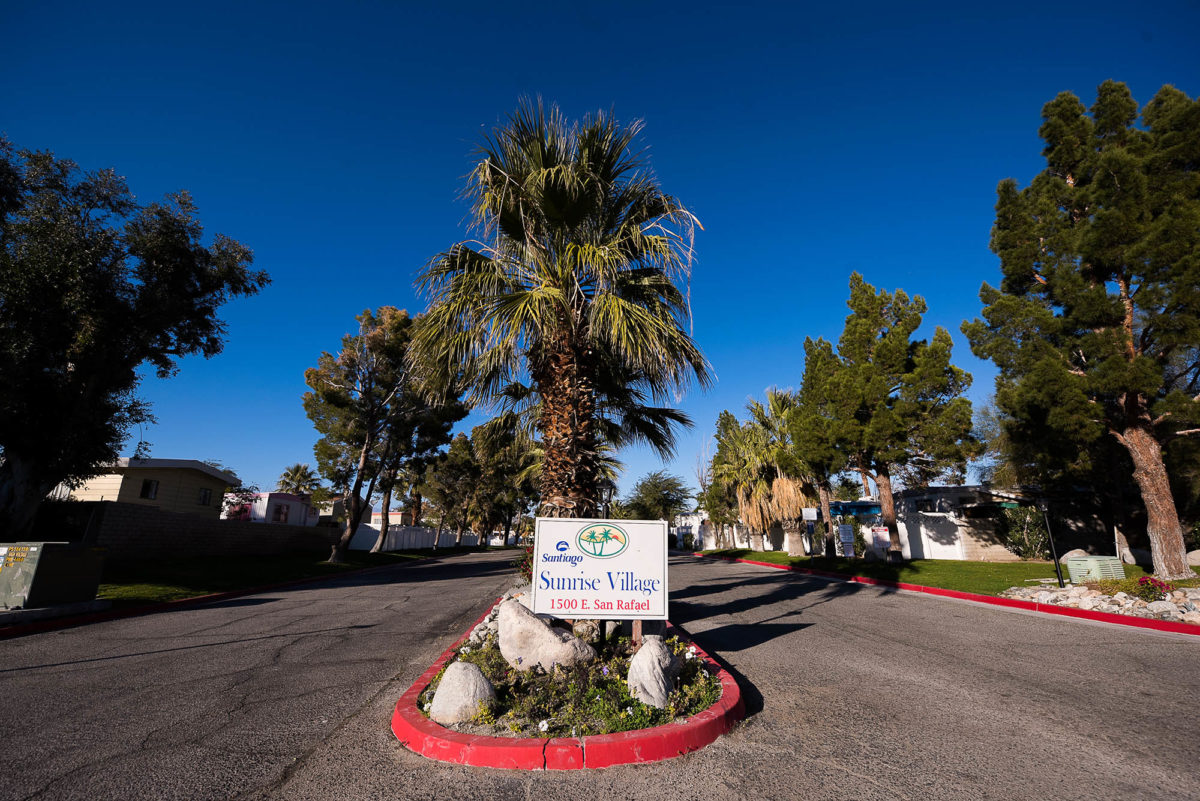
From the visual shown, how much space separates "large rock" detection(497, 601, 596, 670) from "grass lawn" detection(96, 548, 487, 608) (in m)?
9.73

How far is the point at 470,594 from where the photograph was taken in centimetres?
1362

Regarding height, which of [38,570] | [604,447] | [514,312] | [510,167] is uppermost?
[510,167]

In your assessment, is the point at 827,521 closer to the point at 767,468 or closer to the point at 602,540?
the point at 767,468

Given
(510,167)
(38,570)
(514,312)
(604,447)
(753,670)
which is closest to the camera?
(753,670)

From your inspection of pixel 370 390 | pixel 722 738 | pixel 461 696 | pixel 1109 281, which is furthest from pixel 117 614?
pixel 1109 281

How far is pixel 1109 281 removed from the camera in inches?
572

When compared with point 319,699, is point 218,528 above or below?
above

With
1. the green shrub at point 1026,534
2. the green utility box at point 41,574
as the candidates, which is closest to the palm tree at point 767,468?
the green shrub at point 1026,534

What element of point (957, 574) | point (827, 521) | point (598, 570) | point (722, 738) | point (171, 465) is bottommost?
point (722, 738)

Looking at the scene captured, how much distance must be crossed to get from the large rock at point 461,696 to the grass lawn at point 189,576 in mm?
10093

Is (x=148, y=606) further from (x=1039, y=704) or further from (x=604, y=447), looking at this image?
(x=1039, y=704)

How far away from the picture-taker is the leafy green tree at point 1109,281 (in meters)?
12.8

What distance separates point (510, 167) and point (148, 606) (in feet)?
35.7

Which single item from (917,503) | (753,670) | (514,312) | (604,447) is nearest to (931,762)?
(753,670)
